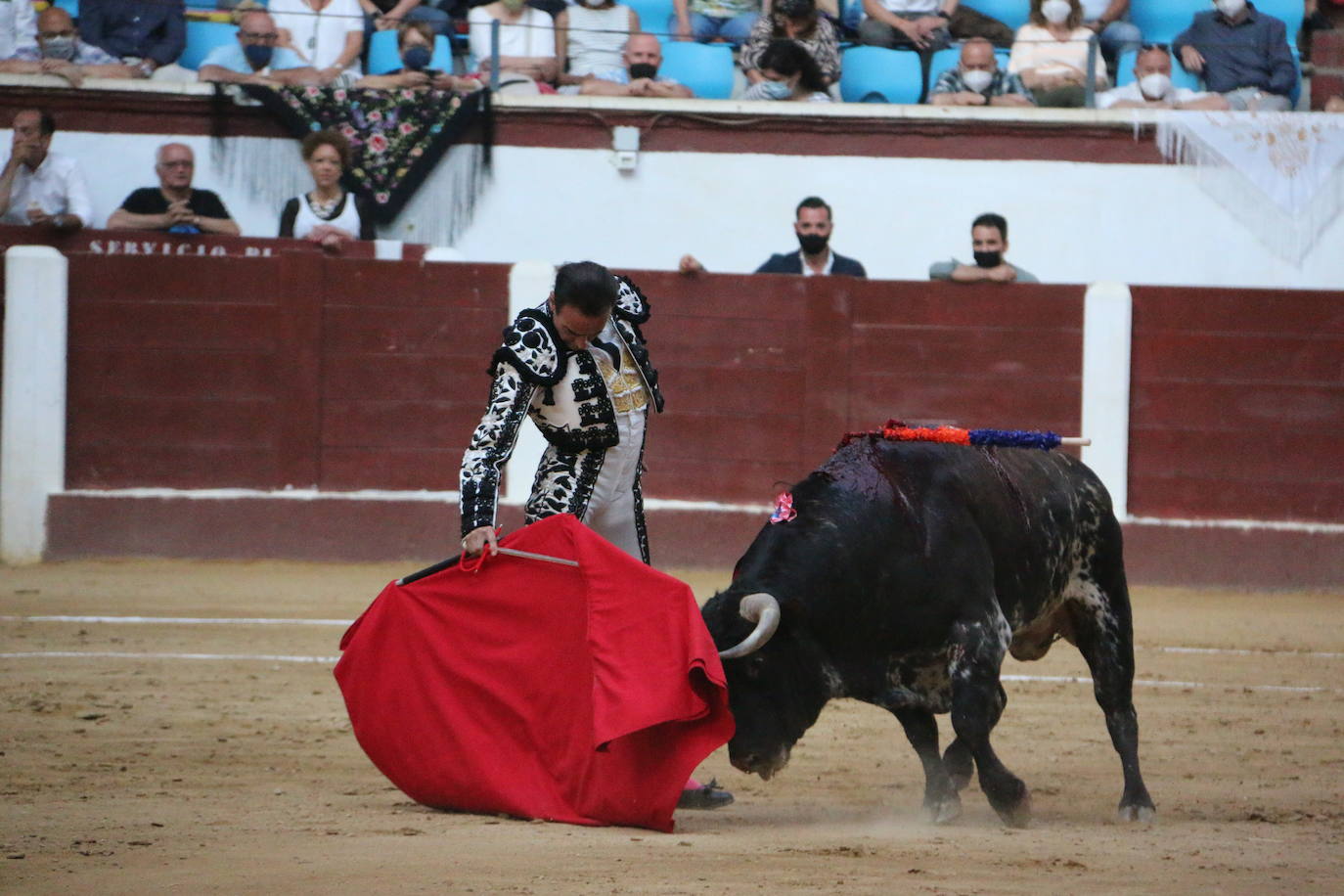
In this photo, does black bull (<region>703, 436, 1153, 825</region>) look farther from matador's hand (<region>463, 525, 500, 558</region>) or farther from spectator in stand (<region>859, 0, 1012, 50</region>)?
spectator in stand (<region>859, 0, 1012, 50</region>)

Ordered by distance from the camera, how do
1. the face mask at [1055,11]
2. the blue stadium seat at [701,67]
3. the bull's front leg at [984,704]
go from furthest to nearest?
the blue stadium seat at [701,67], the face mask at [1055,11], the bull's front leg at [984,704]

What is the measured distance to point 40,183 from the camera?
8.04m

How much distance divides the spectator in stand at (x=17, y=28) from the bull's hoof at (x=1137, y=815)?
6947 millimetres

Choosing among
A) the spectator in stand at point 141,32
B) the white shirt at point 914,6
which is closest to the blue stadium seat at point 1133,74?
the white shirt at point 914,6

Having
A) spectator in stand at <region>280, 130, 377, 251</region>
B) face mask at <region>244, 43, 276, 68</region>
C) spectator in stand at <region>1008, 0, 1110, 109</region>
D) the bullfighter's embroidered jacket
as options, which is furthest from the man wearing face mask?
the bullfighter's embroidered jacket

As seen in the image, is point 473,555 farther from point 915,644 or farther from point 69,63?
point 69,63

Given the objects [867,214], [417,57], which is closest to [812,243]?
[867,214]

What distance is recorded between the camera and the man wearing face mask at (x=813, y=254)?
7.77 metres

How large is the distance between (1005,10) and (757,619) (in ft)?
21.6

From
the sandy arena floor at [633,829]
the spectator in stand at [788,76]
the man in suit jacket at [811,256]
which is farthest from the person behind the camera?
the spectator in stand at [788,76]

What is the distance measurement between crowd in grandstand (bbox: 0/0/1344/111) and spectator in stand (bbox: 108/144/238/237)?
2.34 ft

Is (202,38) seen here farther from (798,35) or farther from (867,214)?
(867,214)

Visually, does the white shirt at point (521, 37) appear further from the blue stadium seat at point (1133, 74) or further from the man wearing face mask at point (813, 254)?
the blue stadium seat at point (1133, 74)

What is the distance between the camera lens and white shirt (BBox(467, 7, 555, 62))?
8.72m
